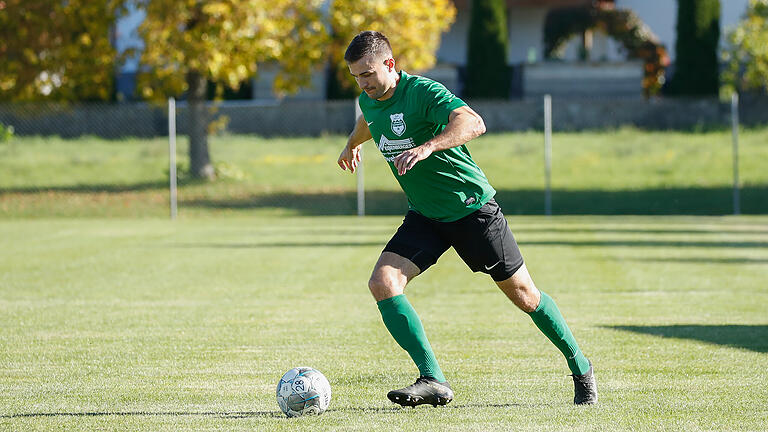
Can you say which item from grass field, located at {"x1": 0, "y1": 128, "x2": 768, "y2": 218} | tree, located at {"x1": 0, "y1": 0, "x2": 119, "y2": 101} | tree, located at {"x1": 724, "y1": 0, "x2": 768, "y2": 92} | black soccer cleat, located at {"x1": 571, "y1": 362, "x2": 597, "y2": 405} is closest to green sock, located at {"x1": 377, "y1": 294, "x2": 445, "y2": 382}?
black soccer cleat, located at {"x1": 571, "y1": 362, "x2": 597, "y2": 405}

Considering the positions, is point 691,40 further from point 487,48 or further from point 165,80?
point 165,80

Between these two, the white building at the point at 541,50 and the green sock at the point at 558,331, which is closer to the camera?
the green sock at the point at 558,331

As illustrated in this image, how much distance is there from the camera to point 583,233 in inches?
749

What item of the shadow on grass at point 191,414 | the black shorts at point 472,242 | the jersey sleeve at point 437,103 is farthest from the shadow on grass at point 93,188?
the jersey sleeve at point 437,103

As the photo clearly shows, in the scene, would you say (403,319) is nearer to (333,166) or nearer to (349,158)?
(349,158)

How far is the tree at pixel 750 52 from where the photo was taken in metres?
34.0

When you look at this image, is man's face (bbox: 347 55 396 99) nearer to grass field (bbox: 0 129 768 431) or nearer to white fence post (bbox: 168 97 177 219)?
grass field (bbox: 0 129 768 431)

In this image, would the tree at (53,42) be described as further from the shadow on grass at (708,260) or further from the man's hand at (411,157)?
the man's hand at (411,157)

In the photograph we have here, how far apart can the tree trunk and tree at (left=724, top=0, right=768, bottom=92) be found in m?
16.2

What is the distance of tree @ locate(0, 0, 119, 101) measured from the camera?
87.0ft

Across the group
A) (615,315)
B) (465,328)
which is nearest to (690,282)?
(615,315)

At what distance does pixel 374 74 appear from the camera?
19.9 feet

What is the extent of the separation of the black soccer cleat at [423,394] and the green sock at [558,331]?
66 centimetres

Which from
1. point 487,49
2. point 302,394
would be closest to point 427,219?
point 302,394
